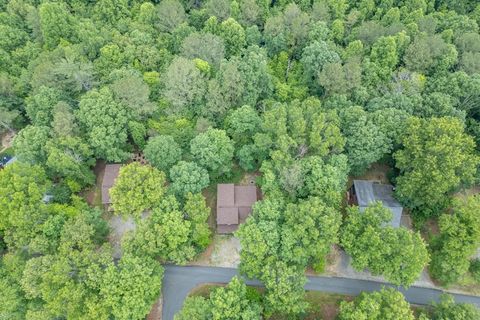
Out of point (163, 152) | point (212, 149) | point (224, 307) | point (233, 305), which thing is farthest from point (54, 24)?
point (233, 305)

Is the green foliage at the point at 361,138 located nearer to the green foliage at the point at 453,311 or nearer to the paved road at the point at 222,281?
the paved road at the point at 222,281

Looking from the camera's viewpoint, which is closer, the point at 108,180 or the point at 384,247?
the point at 384,247

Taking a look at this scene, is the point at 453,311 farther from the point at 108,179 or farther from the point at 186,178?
the point at 108,179

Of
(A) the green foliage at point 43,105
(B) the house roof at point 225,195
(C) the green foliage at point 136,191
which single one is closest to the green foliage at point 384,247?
(B) the house roof at point 225,195

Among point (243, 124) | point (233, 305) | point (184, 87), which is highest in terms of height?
point (184, 87)

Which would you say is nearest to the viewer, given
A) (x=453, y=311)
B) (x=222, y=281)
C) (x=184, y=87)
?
(x=453, y=311)
